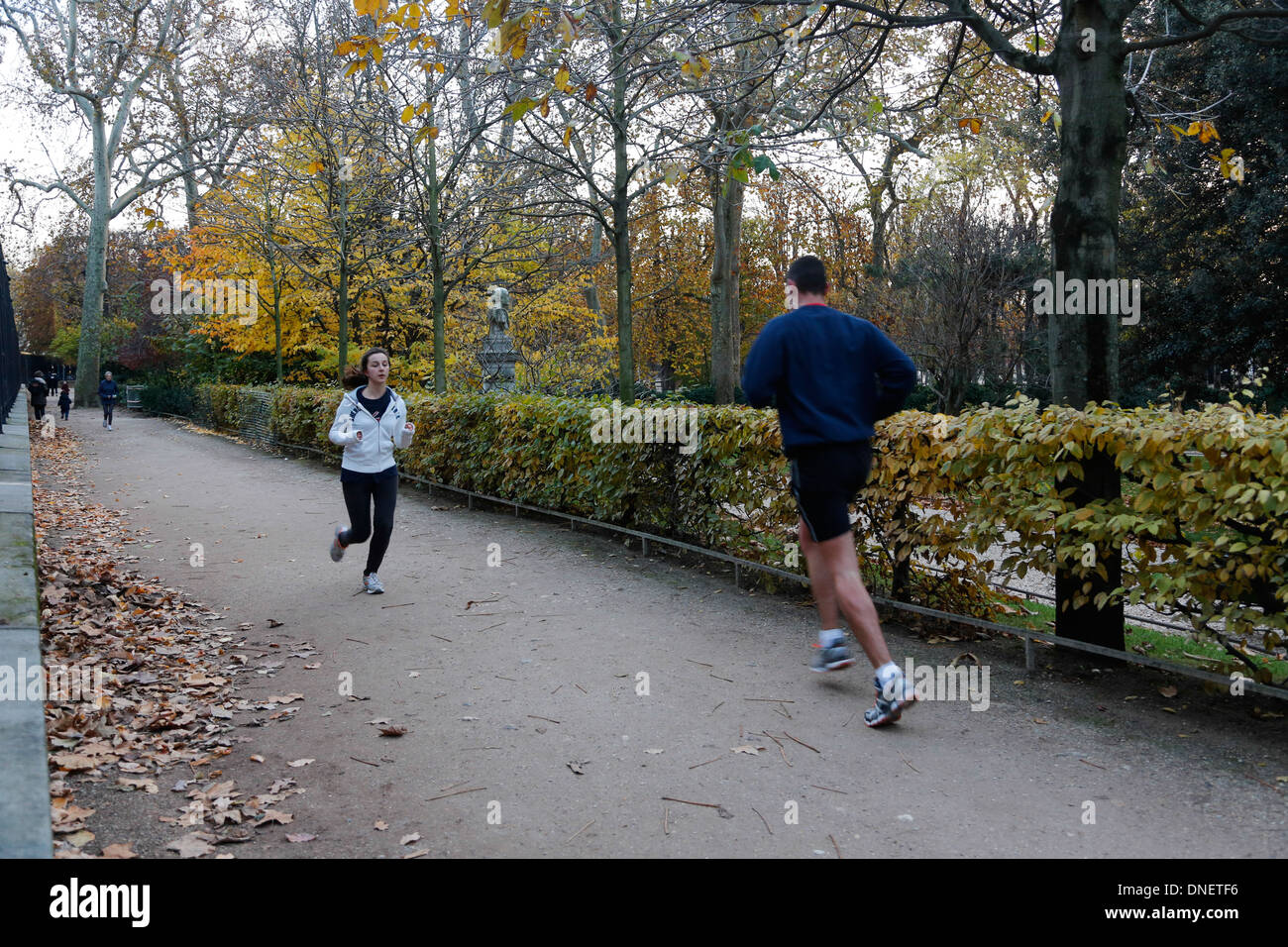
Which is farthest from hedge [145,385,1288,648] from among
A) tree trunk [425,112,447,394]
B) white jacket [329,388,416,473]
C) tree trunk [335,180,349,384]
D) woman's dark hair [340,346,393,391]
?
tree trunk [335,180,349,384]

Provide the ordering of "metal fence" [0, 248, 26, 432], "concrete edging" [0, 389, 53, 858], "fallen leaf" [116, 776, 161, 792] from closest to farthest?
"concrete edging" [0, 389, 53, 858], "fallen leaf" [116, 776, 161, 792], "metal fence" [0, 248, 26, 432]

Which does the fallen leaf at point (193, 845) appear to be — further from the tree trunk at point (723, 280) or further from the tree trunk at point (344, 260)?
the tree trunk at point (723, 280)

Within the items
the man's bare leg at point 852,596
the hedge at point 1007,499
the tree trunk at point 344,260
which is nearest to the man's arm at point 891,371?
the man's bare leg at point 852,596

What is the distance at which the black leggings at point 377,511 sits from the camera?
25.0ft

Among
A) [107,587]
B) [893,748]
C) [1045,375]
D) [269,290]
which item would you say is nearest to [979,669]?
[893,748]

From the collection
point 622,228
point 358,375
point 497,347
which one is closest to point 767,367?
point 358,375

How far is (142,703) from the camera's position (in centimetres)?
503

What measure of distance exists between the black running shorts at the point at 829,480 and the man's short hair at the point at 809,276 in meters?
0.81

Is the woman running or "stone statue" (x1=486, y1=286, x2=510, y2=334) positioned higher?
"stone statue" (x1=486, y1=286, x2=510, y2=334)

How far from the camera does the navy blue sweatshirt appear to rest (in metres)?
4.59

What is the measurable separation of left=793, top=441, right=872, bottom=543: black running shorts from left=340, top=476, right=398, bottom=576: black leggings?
13.2 ft

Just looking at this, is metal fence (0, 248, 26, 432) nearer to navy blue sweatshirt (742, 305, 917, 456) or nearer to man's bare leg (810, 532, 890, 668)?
A: navy blue sweatshirt (742, 305, 917, 456)

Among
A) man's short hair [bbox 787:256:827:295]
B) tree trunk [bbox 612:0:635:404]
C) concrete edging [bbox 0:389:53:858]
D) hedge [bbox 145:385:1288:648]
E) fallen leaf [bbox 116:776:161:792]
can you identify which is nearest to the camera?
concrete edging [bbox 0:389:53:858]
